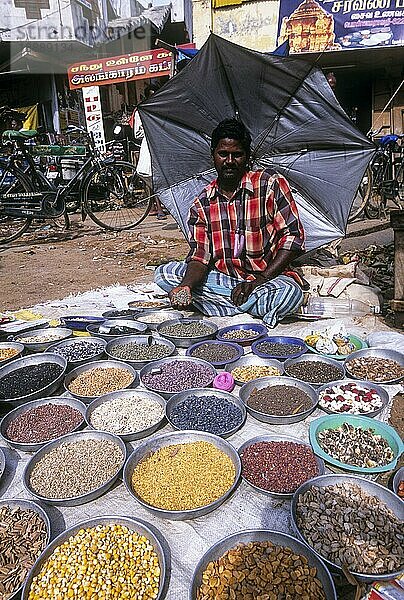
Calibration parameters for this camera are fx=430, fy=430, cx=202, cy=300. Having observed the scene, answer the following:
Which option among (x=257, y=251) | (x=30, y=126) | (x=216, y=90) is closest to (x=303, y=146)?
(x=216, y=90)

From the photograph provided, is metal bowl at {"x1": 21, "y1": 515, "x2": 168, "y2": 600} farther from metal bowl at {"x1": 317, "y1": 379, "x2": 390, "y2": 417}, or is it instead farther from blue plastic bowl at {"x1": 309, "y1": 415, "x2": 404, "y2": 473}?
metal bowl at {"x1": 317, "y1": 379, "x2": 390, "y2": 417}

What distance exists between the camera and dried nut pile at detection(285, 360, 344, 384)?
2.15m

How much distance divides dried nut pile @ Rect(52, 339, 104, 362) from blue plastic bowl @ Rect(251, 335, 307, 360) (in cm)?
90

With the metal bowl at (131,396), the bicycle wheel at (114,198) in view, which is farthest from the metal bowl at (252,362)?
the bicycle wheel at (114,198)

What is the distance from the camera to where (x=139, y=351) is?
8.16 feet

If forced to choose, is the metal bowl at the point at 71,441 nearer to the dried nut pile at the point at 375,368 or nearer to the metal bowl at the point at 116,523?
the metal bowl at the point at 116,523

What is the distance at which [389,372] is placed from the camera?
2.18 meters

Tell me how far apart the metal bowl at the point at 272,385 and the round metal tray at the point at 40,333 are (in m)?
1.24

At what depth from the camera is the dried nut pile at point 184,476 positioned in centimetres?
144

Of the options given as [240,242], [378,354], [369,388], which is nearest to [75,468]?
[369,388]

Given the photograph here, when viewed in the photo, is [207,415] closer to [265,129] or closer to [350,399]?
[350,399]

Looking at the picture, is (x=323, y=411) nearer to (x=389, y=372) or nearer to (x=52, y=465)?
(x=389, y=372)

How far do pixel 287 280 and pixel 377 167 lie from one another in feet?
18.7

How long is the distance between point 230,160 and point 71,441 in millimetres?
1876
